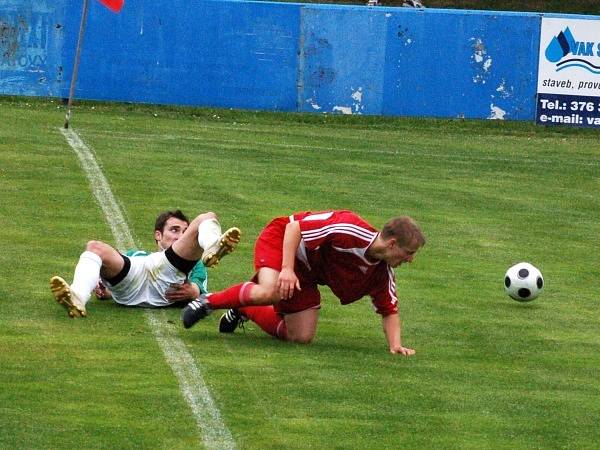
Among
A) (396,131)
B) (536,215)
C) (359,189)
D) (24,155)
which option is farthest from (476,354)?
(396,131)

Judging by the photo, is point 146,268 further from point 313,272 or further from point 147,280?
point 313,272

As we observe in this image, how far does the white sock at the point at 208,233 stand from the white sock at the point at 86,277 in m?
0.78

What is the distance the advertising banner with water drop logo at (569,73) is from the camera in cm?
2989

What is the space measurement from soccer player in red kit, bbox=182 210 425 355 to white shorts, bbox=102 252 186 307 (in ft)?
2.48

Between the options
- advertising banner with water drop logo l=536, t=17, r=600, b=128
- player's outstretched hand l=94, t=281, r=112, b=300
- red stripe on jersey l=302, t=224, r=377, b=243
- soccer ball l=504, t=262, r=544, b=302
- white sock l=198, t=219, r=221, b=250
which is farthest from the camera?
advertising banner with water drop logo l=536, t=17, r=600, b=128

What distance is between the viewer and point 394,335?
33.4ft

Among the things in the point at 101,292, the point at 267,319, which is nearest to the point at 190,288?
the point at 101,292

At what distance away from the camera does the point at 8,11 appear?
30641 mm

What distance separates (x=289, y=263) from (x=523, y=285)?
3500 millimetres

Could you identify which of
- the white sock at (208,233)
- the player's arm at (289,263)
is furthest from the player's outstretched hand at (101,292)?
the player's arm at (289,263)

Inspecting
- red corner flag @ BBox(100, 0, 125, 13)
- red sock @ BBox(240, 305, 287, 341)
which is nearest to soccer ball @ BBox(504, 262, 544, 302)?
red sock @ BBox(240, 305, 287, 341)

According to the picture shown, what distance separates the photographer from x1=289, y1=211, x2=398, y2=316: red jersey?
989cm

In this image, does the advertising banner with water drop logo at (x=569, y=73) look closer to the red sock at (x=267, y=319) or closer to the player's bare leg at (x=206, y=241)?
the player's bare leg at (x=206, y=241)

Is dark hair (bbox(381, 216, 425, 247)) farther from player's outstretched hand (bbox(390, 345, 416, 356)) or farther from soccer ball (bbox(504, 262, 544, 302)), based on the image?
soccer ball (bbox(504, 262, 544, 302))
